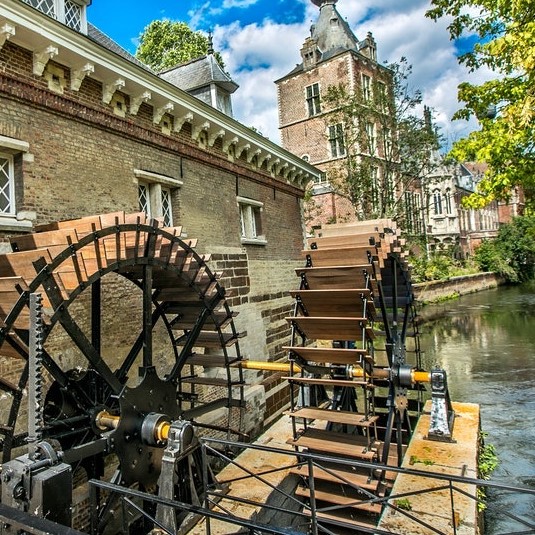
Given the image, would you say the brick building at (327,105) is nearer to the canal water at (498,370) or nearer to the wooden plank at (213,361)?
the canal water at (498,370)

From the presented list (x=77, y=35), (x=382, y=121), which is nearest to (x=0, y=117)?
(x=77, y=35)

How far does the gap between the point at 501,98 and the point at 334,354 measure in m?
6.16

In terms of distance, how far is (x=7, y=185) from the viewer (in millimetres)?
5266

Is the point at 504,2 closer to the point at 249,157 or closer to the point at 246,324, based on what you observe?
the point at 249,157

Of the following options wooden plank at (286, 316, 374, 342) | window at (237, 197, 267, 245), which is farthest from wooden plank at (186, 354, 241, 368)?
window at (237, 197, 267, 245)

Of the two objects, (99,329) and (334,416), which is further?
(334,416)

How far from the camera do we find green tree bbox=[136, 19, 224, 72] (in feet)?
74.4

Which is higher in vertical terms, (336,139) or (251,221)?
(336,139)

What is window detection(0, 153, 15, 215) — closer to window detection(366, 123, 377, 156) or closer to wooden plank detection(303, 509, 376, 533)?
wooden plank detection(303, 509, 376, 533)

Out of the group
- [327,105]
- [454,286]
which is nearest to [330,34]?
[327,105]

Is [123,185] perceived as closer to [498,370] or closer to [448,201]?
[498,370]

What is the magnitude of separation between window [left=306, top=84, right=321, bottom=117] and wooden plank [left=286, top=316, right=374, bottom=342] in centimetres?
2455

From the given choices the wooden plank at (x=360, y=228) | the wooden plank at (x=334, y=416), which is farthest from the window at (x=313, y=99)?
the wooden plank at (x=334, y=416)

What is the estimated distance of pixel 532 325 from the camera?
59.3 ft
